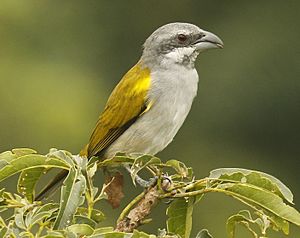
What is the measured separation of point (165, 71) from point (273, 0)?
31.2 feet

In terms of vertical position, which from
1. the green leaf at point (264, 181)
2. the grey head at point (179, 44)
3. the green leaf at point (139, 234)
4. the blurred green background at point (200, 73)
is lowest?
the blurred green background at point (200, 73)

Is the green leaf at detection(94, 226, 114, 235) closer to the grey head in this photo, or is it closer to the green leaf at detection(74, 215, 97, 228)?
the green leaf at detection(74, 215, 97, 228)

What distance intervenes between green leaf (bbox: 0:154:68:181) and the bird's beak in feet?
6.32

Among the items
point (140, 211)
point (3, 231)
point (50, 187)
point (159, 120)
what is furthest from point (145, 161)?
point (159, 120)

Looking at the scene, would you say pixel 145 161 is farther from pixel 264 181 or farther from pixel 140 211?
pixel 264 181

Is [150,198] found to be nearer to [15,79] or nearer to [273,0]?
[15,79]

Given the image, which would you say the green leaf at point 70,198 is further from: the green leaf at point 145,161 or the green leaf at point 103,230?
the green leaf at point 145,161

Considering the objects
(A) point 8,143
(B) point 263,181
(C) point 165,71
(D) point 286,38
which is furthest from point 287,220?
(D) point 286,38

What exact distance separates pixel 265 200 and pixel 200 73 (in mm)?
9690

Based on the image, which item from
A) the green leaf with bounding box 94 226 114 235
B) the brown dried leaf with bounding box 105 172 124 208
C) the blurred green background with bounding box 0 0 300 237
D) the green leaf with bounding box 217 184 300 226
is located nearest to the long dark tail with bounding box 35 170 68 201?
the brown dried leaf with bounding box 105 172 124 208

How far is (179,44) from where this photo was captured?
536 centimetres

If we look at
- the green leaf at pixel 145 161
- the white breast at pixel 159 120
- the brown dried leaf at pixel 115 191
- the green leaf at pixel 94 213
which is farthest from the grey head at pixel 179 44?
the green leaf at pixel 94 213

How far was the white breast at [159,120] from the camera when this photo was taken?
5.15 m

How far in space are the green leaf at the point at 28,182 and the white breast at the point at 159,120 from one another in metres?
1.49
